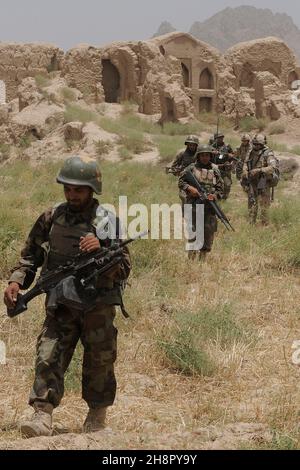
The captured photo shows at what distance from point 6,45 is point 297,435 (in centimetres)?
2002

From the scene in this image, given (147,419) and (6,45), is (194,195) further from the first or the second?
(6,45)

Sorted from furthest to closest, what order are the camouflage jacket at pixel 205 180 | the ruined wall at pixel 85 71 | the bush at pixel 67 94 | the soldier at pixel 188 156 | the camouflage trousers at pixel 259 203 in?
the ruined wall at pixel 85 71
the bush at pixel 67 94
the camouflage trousers at pixel 259 203
the soldier at pixel 188 156
the camouflage jacket at pixel 205 180

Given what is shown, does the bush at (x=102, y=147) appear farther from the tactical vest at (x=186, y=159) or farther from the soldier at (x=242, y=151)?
the tactical vest at (x=186, y=159)

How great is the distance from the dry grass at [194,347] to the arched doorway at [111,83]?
664 inches

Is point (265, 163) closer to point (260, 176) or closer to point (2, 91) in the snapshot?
point (260, 176)

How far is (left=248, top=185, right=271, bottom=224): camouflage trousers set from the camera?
936 centimetres

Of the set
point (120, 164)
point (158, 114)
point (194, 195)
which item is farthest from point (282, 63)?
point (194, 195)

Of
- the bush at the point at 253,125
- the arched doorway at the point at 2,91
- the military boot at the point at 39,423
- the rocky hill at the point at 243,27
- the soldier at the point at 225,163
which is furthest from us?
the rocky hill at the point at 243,27

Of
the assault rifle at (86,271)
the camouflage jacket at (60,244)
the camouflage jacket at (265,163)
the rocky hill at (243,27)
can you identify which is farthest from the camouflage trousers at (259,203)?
the rocky hill at (243,27)

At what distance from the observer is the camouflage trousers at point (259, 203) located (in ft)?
30.7

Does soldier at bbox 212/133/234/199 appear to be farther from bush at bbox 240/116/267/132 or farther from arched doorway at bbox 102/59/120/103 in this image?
arched doorway at bbox 102/59/120/103

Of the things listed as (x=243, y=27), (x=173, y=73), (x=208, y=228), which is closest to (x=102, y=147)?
(x=173, y=73)

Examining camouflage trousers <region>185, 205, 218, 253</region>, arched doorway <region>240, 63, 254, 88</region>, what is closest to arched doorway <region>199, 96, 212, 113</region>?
arched doorway <region>240, 63, 254, 88</region>

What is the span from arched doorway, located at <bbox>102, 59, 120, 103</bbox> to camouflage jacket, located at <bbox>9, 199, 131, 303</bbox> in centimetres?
2084
